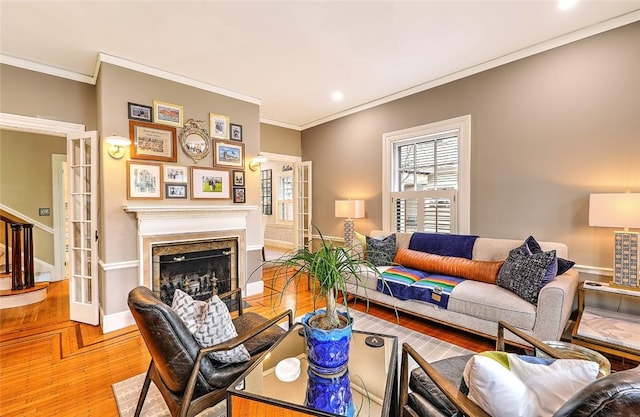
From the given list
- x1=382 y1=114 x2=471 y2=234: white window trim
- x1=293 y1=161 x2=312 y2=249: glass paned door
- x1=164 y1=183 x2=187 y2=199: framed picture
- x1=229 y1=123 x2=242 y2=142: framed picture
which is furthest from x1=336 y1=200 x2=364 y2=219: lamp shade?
x1=164 y1=183 x2=187 y2=199: framed picture

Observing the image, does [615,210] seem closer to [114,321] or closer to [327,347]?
[327,347]

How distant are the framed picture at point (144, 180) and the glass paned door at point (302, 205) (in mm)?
2867

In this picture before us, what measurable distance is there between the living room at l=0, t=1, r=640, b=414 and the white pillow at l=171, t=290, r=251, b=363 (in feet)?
6.91

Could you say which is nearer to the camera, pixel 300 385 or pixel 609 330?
pixel 300 385

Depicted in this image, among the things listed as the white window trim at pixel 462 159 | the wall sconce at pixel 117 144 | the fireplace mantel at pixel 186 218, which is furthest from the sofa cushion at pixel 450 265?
the wall sconce at pixel 117 144

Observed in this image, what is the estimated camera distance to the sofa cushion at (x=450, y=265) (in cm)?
293

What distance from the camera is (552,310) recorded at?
86.7 inches

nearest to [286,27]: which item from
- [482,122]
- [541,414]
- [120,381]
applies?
[482,122]

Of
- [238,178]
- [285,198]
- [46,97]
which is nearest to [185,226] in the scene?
[238,178]

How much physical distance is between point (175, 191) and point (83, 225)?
104 cm

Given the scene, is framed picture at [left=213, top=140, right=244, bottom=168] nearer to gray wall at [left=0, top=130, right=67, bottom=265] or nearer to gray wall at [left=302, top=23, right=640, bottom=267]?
gray wall at [left=302, top=23, right=640, bottom=267]

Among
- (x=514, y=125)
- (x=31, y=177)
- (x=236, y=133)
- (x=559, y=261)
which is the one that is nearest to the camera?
(x=559, y=261)

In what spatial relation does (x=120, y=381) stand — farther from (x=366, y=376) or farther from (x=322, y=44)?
(x=322, y=44)

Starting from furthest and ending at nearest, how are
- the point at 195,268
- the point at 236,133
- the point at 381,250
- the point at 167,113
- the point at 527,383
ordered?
the point at 236,133 < the point at 381,250 < the point at 195,268 < the point at 167,113 < the point at 527,383
